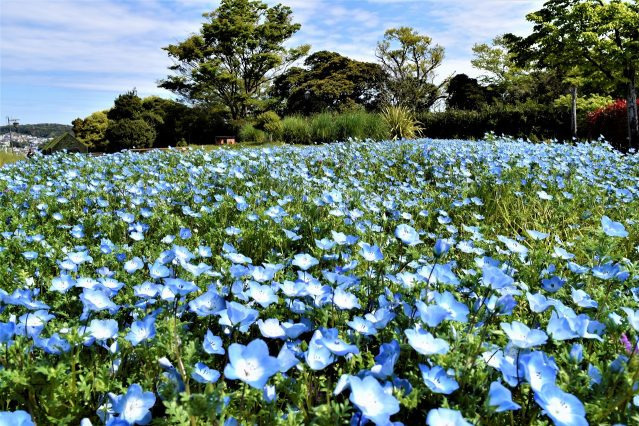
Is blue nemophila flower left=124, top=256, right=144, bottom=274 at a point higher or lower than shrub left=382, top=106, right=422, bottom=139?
lower

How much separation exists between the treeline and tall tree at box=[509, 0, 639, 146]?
111 cm

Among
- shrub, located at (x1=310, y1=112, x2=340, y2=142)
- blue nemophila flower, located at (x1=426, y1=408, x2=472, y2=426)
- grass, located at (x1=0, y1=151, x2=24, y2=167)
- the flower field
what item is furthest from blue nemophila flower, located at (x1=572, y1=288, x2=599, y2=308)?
shrub, located at (x1=310, y1=112, x2=340, y2=142)

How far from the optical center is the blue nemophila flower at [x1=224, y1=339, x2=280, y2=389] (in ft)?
3.38

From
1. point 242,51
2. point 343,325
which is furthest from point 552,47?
point 242,51

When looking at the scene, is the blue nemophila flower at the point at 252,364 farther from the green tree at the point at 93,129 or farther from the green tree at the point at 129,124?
the green tree at the point at 93,129

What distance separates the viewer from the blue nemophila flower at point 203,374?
3.90ft

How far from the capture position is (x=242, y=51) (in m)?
30.3

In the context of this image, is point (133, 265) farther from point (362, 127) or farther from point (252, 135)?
point (252, 135)

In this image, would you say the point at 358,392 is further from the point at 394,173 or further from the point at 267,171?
the point at 394,173

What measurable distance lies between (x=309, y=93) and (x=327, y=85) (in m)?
1.49

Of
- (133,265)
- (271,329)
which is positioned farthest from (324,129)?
(271,329)

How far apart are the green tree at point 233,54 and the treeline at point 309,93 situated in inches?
2.6

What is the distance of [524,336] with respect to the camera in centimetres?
120

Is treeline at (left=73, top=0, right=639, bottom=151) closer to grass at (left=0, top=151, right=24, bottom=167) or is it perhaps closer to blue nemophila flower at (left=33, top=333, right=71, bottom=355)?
grass at (left=0, top=151, right=24, bottom=167)
